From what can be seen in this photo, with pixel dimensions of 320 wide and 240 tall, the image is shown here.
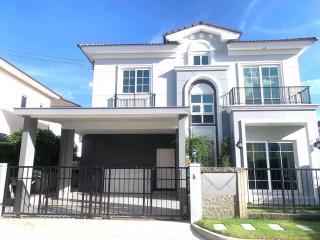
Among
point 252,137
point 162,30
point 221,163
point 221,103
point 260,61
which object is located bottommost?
point 221,163

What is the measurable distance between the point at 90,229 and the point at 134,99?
905 centimetres

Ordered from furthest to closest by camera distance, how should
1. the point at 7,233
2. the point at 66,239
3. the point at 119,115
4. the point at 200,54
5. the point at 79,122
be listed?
the point at 200,54 → the point at 79,122 → the point at 119,115 → the point at 7,233 → the point at 66,239

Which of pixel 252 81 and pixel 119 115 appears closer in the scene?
pixel 119 115

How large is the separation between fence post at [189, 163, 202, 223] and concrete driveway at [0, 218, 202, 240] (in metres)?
0.37

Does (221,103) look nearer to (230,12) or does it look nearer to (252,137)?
(252,137)

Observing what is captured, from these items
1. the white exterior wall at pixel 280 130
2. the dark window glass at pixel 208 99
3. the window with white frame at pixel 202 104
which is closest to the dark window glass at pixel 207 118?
the window with white frame at pixel 202 104

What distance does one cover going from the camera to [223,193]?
9023 millimetres

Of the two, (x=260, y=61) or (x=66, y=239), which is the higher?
(x=260, y=61)

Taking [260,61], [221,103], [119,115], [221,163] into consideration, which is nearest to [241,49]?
[260,61]

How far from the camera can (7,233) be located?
293 inches

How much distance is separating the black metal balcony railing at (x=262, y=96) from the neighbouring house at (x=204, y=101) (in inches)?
2.0

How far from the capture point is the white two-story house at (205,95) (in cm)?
1403

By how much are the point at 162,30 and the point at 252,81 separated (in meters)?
6.02

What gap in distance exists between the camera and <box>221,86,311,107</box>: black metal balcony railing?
15.0 meters
